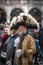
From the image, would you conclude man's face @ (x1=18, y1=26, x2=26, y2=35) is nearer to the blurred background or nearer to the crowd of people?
the crowd of people

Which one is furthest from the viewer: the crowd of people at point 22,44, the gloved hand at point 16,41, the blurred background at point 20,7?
the blurred background at point 20,7

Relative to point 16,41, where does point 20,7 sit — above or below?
below

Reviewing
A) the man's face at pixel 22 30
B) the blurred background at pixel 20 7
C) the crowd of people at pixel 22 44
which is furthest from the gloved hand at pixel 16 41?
the blurred background at pixel 20 7

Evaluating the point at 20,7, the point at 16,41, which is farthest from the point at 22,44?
the point at 20,7

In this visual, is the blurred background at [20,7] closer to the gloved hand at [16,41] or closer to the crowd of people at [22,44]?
the crowd of people at [22,44]

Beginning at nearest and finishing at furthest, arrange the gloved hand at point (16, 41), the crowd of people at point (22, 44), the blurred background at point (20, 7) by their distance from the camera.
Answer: the crowd of people at point (22, 44) < the gloved hand at point (16, 41) < the blurred background at point (20, 7)

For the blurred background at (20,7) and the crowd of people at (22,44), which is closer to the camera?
the crowd of people at (22,44)

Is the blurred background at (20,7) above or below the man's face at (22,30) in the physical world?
below

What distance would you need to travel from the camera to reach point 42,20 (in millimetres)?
32656

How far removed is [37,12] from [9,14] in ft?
8.75

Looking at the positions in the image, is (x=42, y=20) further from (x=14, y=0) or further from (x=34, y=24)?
(x=34, y=24)

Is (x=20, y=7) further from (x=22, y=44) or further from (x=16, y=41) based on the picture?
(x=22, y=44)

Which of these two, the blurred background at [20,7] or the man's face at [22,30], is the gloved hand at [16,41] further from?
the blurred background at [20,7]

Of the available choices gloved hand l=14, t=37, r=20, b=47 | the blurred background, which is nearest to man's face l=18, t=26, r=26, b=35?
gloved hand l=14, t=37, r=20, b=47
